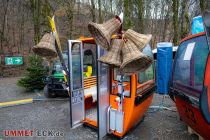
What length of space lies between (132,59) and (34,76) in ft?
22.3

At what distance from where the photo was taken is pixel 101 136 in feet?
12.1

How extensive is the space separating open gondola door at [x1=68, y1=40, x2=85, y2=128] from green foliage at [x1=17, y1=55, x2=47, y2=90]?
4.59m

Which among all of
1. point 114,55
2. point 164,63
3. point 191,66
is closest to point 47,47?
point 114,55

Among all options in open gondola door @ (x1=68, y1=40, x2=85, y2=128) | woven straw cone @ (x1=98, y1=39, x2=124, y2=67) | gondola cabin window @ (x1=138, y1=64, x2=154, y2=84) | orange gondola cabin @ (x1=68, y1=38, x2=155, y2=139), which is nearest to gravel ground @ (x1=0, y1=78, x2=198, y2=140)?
orange gondola cabin @ (x1=68, y1=38, x2=155, y2=139)

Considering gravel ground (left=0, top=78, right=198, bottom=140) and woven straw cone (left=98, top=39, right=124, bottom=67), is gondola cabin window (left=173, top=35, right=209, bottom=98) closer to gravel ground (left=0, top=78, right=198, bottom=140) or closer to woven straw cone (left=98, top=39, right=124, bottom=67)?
woven straw cone (left=98, top=39, right=124, bottom=67)

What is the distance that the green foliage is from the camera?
821 centimetres

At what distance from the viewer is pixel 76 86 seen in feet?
13.9

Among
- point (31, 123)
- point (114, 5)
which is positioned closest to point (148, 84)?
point (31, 123)

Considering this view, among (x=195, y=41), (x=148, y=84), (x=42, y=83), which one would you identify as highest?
(x=195, y=41)

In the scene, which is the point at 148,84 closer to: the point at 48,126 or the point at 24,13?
the point at 48,126

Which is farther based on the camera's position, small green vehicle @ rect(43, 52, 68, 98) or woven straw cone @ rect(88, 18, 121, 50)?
small green vehicle @ rect(43, 52, 68, 98)

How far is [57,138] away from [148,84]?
2356 mm

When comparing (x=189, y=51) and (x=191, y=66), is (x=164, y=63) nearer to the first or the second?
(x=189, y=51)

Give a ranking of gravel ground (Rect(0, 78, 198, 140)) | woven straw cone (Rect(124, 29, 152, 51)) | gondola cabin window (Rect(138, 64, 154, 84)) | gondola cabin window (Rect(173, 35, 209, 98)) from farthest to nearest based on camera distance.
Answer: gravel ground (Rect(0, 78, 198, 140)), gondola cabin window (Rect(138, 64, 154, 84)), woven straw cone (Rect(124, 29, 152, 51)), gondola cabin window (Rect(173, 35, 209, 98))
